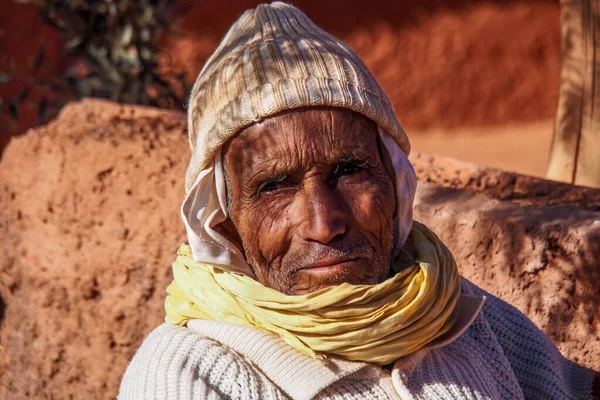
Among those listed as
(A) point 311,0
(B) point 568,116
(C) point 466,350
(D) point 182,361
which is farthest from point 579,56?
(A) point 311,0

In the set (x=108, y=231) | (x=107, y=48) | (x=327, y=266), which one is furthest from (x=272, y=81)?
(x=107, y=48)

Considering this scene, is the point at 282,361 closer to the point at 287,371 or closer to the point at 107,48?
the point at 287,371

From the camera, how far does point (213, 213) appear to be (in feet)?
8.36

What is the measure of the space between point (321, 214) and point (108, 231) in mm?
2564

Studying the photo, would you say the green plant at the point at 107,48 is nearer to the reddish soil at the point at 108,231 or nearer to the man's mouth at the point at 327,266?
the reddish soil at the point at 108,231

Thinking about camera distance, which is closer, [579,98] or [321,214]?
[321,214]

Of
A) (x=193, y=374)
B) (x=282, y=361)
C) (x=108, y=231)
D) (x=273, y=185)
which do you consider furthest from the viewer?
(x=108, y=231)

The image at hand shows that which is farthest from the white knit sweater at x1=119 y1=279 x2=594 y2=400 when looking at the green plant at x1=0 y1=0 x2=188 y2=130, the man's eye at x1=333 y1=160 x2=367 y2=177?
the green plant at x1=0 y1=0 x2=188 y2=130

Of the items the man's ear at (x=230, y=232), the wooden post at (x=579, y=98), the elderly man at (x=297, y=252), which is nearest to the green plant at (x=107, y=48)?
the wooden post at (x=579, y=98)

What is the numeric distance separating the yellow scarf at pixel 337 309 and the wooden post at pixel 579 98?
8.30 feet

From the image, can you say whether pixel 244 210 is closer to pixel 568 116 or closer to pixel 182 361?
pixel 182 361

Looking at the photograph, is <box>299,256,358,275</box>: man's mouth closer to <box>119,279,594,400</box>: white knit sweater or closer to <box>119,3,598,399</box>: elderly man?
<box>119,3,598,399</box>: elderly man

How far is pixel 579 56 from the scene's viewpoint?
16.2 feet

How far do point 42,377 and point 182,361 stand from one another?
110 inches
